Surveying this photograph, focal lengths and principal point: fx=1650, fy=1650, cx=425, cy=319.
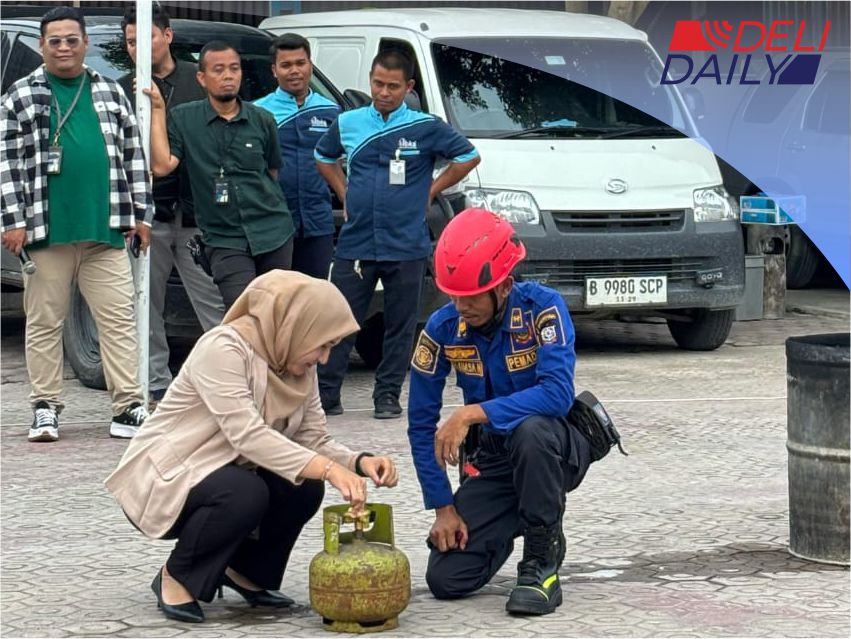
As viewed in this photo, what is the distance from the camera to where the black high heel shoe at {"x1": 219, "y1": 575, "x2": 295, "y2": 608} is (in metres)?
5.21

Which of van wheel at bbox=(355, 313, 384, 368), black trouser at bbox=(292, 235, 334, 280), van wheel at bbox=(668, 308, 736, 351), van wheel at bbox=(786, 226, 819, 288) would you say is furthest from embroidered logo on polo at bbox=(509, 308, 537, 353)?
van wheel at bbox=(786, 226, 819, 288)

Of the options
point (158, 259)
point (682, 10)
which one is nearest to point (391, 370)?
point (158, 259)

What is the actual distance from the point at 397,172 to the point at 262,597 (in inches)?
144

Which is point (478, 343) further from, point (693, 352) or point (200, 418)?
point (693, 352)

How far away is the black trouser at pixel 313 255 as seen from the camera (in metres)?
8.86

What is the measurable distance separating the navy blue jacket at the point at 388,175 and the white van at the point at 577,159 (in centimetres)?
119

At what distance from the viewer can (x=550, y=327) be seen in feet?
16.9

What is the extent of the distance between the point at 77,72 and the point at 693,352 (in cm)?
472

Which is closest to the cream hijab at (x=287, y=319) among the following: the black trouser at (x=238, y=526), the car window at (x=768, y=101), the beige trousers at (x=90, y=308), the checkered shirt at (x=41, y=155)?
Result: the black trouser at (x=238, y=526)

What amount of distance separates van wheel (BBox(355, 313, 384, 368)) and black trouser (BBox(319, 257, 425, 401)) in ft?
4.60

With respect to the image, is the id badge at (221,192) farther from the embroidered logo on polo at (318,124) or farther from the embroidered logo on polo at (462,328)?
the embroidered logo on polo at (462,328)

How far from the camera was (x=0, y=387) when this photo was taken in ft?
31.7

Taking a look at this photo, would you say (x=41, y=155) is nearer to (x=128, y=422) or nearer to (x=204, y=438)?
(x=128, y=422)

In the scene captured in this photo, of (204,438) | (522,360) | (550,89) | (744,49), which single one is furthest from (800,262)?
(204,438)
